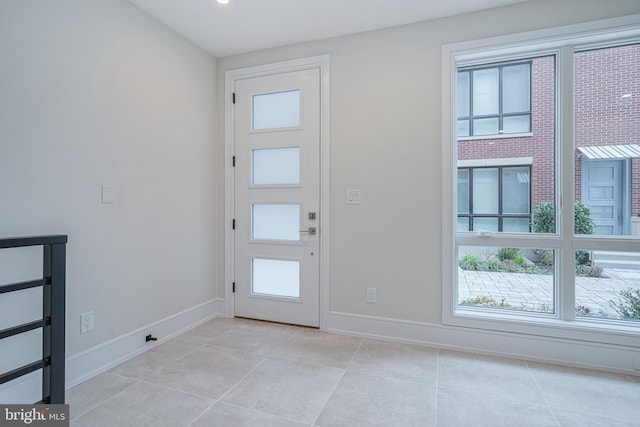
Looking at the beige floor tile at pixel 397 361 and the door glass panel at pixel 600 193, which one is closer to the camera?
the beige floor tile at pixel 397 361

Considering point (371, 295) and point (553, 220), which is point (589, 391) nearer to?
point (553, 220)

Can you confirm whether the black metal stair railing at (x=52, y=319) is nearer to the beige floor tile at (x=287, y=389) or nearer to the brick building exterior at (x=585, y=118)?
the beige floor tile at (x=287, y=389)

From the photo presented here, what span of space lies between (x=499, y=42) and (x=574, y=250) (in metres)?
1.69

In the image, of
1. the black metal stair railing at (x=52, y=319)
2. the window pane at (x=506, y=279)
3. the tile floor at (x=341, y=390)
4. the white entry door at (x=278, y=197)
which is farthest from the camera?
the white entry door at (x=278, y=197)

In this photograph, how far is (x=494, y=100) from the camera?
2537 millimetres

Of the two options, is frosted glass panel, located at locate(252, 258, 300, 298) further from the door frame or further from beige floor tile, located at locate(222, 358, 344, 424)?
beige floor tile, located at locate(222, 358, 344, 424)

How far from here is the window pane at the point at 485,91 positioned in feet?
8.34

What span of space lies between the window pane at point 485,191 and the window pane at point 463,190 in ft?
0.18

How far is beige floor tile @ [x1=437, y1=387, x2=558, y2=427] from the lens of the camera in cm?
163

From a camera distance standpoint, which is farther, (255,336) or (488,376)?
(255,336)

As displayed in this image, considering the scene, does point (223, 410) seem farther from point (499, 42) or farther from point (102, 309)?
point (499, 42)

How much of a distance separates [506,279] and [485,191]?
75 cm

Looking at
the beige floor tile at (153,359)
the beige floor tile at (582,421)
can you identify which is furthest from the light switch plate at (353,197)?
the beige floor tile at (582,421)

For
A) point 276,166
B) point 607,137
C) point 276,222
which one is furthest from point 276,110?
point 607,137
